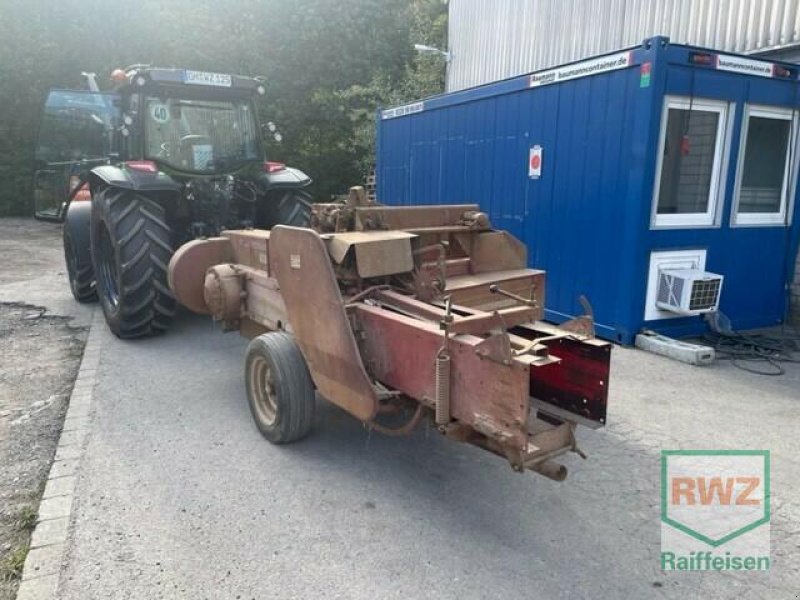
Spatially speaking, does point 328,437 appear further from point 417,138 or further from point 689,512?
point 417,138

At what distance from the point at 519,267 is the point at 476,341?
156 centimetres

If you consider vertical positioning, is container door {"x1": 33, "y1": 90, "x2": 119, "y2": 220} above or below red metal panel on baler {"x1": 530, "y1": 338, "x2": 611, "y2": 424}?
above

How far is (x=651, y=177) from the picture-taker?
19.1ft

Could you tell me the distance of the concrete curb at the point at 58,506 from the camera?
2.67 m

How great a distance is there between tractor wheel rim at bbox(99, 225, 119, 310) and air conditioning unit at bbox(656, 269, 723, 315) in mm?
5559

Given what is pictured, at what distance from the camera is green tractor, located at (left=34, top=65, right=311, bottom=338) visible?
19.4 ft

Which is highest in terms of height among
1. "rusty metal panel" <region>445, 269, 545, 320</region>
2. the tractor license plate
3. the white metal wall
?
the white metal wall

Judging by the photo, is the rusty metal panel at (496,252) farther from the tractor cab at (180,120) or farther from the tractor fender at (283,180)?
the tractor cab at (180,120)

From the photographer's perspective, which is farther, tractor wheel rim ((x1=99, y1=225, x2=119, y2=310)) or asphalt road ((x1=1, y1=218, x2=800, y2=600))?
tractor wheel rim ((x1=99, y1=225, x2=119, y2=310))

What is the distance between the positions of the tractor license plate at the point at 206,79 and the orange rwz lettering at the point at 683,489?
562cm

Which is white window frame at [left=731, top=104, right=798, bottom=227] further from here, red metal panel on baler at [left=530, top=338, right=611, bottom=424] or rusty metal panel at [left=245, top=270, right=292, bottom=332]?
rusty metal panel at [left=245, top=270, right=292, bottom=332]

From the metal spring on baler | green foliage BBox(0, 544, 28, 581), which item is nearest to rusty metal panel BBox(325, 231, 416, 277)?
the metal spring on baler

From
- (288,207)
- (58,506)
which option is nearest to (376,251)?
(58,506)

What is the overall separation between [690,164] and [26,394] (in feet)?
21.1
